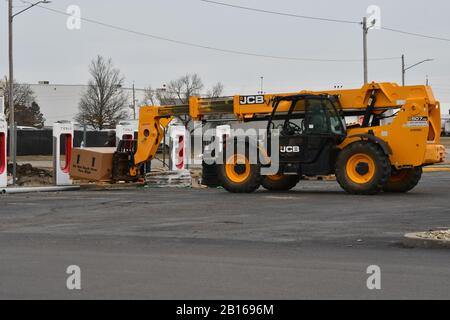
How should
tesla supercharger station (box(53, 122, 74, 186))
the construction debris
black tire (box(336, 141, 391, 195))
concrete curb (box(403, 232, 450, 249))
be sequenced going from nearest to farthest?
concrete curb (box(403, 232, 450, 249)) < the construction debris < black tire (box(336, 141, 391, 195)) < tesla supercharger station (box(53, 122, 74, 186))

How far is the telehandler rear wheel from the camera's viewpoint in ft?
67.1

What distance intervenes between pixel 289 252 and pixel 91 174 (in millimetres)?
13699

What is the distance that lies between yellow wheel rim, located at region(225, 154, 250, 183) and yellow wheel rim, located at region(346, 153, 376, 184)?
2.91 meters

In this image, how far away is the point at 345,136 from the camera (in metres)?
19.6

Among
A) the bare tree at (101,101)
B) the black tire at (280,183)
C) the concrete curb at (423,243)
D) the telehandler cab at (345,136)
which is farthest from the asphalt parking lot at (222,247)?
the bare tree at (101,101)

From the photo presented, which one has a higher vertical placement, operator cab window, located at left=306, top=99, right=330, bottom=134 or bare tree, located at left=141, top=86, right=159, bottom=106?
bare tree, located at left=141, top=86, right=159, bottom=106

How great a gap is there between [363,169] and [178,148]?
10056 mm

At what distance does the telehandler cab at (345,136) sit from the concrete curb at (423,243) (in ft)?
23.4

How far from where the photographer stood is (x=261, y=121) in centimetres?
2094

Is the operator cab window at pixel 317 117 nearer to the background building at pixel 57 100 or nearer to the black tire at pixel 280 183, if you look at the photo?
the black tire at pixel 280 183

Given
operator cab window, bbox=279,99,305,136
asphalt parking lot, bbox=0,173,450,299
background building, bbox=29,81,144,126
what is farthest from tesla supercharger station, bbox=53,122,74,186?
background building, bbox=29,81,144,126

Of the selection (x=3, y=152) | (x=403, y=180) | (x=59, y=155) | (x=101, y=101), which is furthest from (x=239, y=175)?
(x=101, y=101)

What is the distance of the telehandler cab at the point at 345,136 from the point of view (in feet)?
60.8

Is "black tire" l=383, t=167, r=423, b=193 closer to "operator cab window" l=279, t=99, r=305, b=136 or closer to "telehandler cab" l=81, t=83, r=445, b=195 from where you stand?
"telehandler cab" l=81, t=83, r=445, b=195
